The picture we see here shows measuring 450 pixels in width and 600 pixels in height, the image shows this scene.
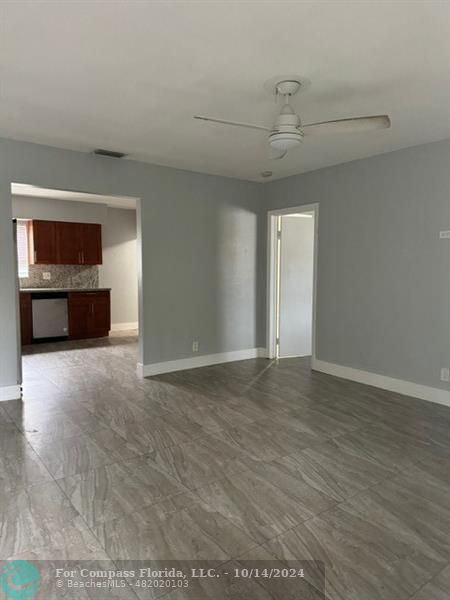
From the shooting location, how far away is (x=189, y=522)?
2.04m

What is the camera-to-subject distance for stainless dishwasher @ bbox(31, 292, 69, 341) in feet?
22.0

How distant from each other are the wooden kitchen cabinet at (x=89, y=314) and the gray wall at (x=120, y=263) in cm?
75

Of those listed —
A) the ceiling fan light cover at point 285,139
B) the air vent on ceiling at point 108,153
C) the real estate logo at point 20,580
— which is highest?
the air vent on ceiling at point 108,153

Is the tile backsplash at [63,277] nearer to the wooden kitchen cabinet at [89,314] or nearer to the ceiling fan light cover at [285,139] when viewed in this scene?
the wooden kitchen cabinet at [89,314]

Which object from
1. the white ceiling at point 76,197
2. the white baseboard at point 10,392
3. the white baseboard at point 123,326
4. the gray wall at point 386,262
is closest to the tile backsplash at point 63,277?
the white baseboard at point 123,326

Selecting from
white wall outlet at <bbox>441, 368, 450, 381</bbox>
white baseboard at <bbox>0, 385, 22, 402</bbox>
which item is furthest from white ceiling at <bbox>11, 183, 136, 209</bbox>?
white wall outlet at <bbox>441, 368, 450, 381</bbox>

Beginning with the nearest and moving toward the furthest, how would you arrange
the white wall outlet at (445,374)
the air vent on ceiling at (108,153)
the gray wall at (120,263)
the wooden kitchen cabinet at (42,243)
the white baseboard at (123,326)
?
the white wall outlet at (445,374) → the air vent on ceiling at (108,153) → the wooden kitchen cabinet at (42,243) → the gray wall at (120,263) → the white baseboard at (123,326)

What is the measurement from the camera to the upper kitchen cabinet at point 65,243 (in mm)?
6875

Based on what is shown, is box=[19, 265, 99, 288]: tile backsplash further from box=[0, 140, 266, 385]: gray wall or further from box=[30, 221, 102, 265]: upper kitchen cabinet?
box=[0, 140, 266, 385]: gray wall

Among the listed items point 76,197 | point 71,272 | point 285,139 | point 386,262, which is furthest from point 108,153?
point 71,272

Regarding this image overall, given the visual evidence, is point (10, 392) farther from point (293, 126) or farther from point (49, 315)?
point (293, 126)

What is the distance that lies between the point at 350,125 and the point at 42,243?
603 centimetres

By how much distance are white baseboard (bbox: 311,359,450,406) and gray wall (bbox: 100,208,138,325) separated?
4.63 meters

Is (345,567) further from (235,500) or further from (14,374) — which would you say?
(14,374)
